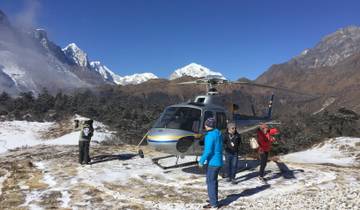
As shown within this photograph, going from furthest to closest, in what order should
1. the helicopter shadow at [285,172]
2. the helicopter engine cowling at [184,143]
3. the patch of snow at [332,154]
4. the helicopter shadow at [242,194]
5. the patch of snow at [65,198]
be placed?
the patch of snow at [332,154]
the helicopter shadow at [285,172]
the helicopter engine cowling at [184,143]
the helicopter shadow at [242,194]
the patch of snow at [65,198]

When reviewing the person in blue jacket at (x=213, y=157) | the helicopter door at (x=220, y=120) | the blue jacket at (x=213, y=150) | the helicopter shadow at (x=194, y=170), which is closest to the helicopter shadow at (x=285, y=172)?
the helicopter shadow at (x=194, y=170)

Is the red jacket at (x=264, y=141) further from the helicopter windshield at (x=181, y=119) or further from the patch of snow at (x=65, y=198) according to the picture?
the patch of snow at (x=65, y=198)

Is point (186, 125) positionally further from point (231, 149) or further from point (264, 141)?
point (264, 141)

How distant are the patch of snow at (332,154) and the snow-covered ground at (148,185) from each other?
21.4 ft

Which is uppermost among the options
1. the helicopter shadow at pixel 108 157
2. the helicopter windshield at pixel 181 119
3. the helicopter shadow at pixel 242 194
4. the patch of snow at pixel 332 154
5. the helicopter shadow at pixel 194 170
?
the helicopter windshield at pixel 181 119

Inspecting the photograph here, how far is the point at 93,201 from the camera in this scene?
1001cm

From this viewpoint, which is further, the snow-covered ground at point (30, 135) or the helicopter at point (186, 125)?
the snow-covered ground at point (30, 135)

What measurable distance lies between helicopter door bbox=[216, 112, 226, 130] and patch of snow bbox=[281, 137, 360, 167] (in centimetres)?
874

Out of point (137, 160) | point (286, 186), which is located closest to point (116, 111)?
point (137, 160)

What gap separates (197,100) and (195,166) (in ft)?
9.16

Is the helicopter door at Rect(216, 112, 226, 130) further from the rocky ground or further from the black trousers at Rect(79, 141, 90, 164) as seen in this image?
the black trousers at Rect(79, 141, 90, 164)

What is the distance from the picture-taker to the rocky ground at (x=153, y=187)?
9.72 metres

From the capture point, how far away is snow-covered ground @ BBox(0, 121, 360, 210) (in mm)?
9750

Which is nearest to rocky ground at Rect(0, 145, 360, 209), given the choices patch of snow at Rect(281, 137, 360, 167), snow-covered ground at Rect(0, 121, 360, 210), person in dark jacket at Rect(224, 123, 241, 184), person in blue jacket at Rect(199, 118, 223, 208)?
snow-covered ground at Rect(0, 121, 360, 210)
